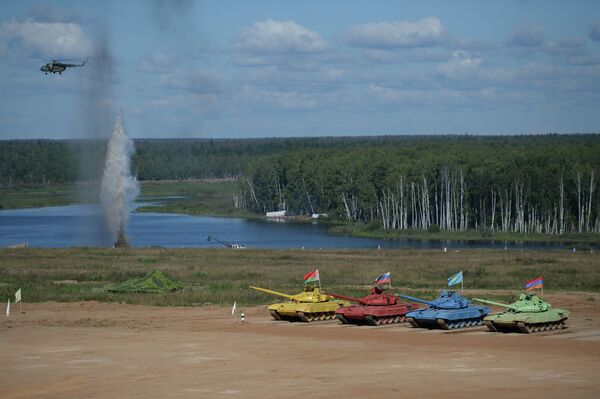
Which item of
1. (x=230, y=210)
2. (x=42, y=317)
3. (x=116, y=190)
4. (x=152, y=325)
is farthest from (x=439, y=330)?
(x=230, y=210)

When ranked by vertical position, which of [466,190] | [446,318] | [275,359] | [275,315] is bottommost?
[275,359]

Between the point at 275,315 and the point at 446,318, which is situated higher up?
the point at 446,318

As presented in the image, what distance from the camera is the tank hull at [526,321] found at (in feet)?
133

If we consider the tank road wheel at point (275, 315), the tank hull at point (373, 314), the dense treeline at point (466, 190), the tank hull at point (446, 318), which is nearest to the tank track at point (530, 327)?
the tank hull at point (446, 318)

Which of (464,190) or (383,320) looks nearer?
(383,320)

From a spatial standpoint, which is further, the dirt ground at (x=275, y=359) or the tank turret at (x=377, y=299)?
the tank turret at (x=377, y=299)

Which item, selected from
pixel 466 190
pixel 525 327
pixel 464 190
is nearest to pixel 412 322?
pixel 525 327

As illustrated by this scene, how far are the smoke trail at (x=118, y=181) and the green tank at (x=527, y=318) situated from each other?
5397 cm

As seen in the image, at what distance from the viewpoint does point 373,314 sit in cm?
4341

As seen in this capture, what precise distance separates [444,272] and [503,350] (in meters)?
29.0

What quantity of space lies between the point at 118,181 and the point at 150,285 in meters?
35.9

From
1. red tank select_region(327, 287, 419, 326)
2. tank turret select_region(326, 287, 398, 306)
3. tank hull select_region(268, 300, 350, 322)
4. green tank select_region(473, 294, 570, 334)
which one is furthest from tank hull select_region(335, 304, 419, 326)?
green tank select_region(473, 294, 570, 334)

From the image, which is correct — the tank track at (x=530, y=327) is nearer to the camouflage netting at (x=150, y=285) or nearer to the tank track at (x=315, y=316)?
the tank track at (x=315, y=316)

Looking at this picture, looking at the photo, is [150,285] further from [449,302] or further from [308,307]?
[449,302]
